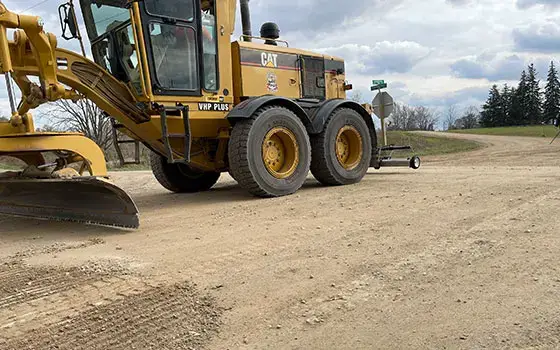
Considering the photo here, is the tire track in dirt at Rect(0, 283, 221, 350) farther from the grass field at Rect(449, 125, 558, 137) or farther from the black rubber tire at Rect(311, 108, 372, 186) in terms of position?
the grass field at Rect(449, 125, 558, 137)

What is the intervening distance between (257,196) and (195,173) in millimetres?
2084

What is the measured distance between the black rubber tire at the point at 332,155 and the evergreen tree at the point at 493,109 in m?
67.5

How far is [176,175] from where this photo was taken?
8.60 m

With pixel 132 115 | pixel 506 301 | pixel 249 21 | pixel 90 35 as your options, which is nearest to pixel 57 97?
pixel 132 115

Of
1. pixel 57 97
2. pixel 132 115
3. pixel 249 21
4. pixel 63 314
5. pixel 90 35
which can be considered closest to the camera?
pixel 63 314

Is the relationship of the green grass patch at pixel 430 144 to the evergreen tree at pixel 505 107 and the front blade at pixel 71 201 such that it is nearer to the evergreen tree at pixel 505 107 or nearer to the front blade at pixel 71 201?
the front blade at pixel 71 201

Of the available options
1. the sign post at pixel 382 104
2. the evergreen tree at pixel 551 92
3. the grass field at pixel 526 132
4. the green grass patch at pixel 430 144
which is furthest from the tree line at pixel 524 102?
the sign post at pixel 382 104

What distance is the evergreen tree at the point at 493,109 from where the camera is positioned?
69.1 m

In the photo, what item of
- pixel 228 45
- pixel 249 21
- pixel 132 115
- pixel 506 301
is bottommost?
pixel 506 301

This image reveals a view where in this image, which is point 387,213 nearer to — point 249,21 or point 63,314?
point 63,314

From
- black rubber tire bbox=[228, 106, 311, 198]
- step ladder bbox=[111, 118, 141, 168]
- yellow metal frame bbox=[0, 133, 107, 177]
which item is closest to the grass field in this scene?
black rubber tire bbox=[228, 106, 311, 198]

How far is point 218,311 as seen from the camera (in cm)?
287

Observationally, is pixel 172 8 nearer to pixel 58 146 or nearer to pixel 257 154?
pixel 257 154

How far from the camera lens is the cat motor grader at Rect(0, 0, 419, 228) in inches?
208
